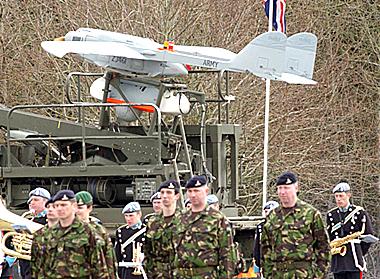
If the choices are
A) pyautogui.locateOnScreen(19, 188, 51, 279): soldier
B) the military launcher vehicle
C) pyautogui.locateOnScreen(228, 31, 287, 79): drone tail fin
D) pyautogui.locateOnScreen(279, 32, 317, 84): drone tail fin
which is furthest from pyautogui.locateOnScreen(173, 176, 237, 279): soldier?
pyautogui.locateOnScreen(279, 32, 317, 84): drone tail fin

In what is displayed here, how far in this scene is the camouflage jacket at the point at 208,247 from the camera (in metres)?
11.5

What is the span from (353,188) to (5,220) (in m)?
18.4

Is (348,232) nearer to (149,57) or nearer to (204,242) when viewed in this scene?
(149,57)

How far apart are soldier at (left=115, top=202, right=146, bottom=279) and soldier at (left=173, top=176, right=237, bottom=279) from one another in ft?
11.3

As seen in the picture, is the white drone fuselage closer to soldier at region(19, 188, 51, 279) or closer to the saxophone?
the saxophone

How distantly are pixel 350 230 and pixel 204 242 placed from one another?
511cm

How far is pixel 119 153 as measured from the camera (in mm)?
17359

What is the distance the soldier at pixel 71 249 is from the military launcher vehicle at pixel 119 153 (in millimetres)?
5142

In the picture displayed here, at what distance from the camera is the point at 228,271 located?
11.4 m

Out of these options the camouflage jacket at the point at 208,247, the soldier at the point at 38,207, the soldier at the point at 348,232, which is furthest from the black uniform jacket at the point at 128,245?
the camouflage jacket at the point at 208,247

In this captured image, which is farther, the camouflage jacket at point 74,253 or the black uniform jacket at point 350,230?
the black uniform jacket at point 350,230

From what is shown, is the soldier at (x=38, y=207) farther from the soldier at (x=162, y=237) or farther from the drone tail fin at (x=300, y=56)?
the drone tail fin at (x=300, y=56)

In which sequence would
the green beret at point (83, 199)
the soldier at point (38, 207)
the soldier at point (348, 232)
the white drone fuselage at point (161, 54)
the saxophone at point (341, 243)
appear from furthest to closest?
the white drone fuselage at point (161, 54) → the soldier at point (348, 232) → the saxophone at point (341, 243) → the soldier at point (38, 207) → the green beret at point (83, 199)

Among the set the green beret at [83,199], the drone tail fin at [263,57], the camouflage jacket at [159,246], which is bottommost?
the camouflage jacket at [159,246]
